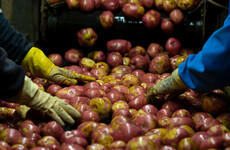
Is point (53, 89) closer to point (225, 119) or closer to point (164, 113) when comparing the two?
point (164, 113)

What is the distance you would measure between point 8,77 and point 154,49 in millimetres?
2487

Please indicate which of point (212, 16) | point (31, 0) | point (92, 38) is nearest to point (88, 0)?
point (92, 38)

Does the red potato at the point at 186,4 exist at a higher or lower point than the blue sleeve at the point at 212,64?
higher

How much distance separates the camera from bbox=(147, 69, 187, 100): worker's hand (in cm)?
241

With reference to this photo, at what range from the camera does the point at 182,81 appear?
236 cm

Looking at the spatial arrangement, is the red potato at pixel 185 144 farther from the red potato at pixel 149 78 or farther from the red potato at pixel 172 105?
the red potato at pixel 149 78

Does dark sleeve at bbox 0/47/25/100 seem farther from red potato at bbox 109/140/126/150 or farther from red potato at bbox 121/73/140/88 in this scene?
red potato at bbox 121/73/140/88

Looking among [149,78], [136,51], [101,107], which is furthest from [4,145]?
[136,51]

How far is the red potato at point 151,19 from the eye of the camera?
3971 millimetres

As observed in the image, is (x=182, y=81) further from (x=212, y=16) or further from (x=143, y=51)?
(x=212, y=16)

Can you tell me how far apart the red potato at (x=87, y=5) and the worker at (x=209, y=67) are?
208cm

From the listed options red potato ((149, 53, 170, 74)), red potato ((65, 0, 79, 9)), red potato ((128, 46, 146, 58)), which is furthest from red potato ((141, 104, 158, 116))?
→ red potato ((65, 0, 79, 9))

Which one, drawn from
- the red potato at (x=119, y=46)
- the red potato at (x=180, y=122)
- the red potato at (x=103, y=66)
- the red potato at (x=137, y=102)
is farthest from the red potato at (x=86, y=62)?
the red potato at (x=180, y=122)

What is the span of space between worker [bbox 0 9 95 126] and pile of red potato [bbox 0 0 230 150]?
0.31 feet
